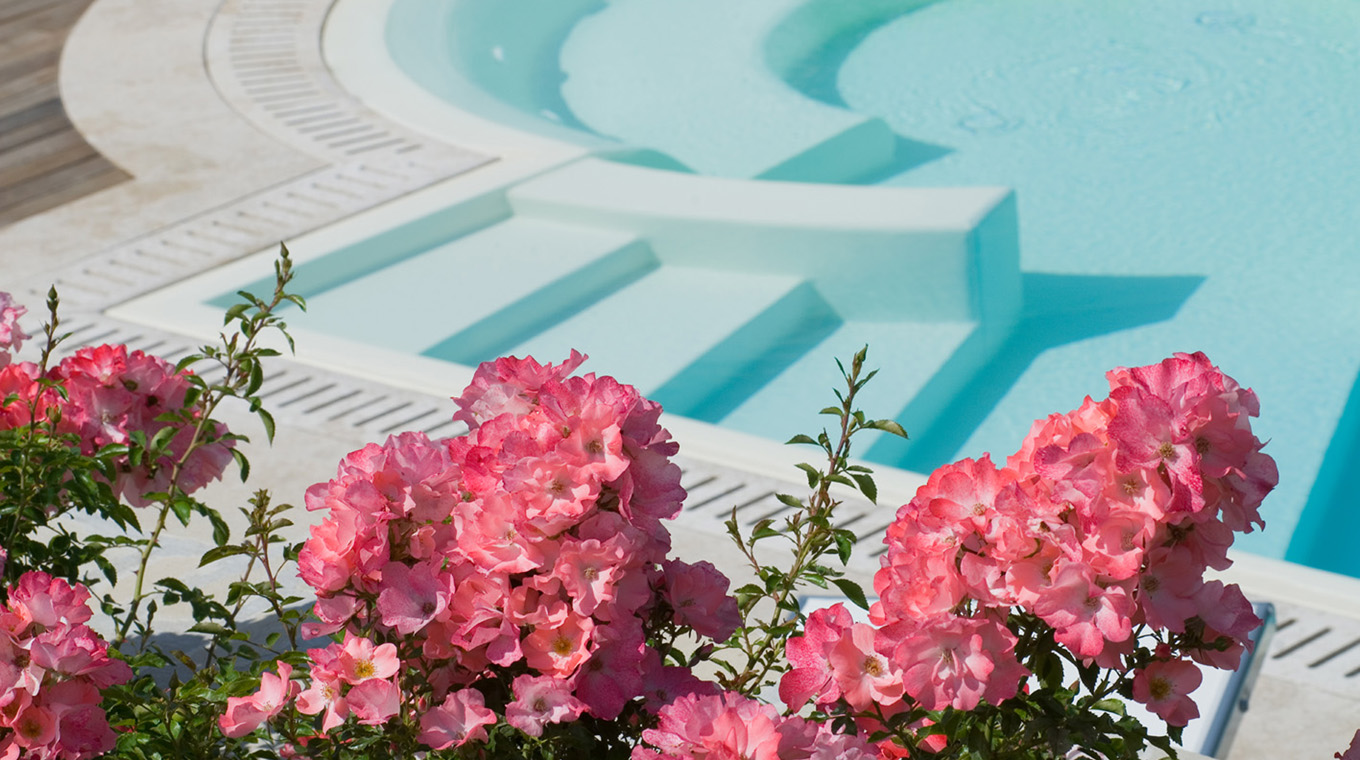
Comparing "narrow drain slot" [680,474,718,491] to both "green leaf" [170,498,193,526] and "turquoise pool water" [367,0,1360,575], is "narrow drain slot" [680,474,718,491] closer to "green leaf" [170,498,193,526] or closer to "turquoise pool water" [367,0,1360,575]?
"turquoise pool water" [367,0,1360,575]

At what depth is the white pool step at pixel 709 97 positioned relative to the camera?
5.41 meters

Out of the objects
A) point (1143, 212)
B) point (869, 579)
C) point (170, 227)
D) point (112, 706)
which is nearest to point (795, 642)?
point (112, 706)

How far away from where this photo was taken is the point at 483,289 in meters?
3.90

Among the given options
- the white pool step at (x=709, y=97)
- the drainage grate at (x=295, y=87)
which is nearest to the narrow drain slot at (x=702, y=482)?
the drainage grate at (x=295, y=87)

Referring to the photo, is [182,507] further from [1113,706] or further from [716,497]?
[716,497]

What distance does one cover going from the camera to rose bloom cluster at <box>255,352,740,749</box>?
96 cm

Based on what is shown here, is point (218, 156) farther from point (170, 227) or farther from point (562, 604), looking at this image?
point (562, 604)

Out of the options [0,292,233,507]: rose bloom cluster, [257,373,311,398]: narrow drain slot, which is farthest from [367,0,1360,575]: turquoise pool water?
[0,292,233,507]: rose bloom cluster

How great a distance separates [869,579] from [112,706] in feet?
4.74

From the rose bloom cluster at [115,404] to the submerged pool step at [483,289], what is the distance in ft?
6.67

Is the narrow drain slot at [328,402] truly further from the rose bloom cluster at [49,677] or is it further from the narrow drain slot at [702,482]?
the rose bloom cluster at [49,677]

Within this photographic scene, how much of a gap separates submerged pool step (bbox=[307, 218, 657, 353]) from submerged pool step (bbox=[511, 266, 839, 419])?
0.07 metres

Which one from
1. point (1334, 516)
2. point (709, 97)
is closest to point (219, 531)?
point (1334, 516)

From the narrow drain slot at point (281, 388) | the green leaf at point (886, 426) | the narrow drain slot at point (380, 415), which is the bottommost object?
the narrow drain slot at point (281, 388)
